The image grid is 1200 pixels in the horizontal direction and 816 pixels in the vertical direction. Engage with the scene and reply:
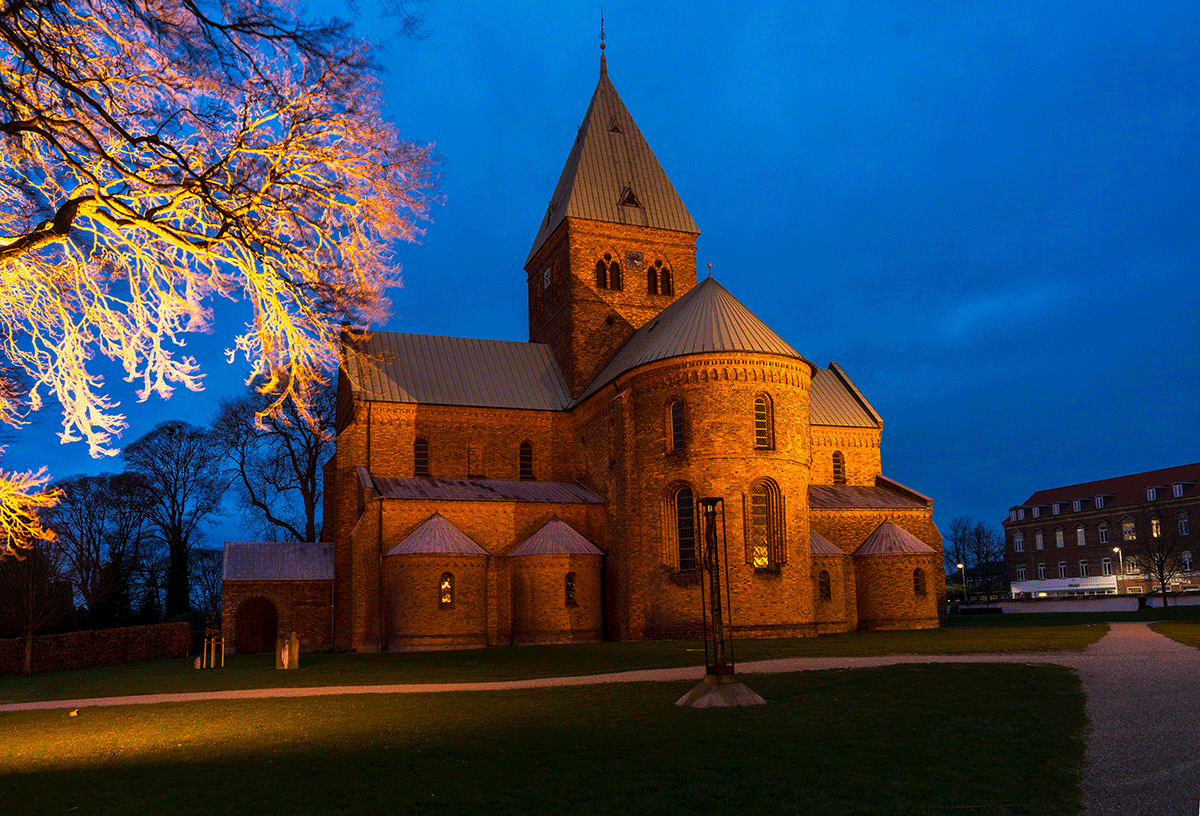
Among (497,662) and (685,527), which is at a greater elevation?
(685,527)

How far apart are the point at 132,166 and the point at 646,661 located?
16.2m

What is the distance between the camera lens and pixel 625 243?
135ft

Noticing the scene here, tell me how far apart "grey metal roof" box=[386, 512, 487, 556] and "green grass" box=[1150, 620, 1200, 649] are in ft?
70.8

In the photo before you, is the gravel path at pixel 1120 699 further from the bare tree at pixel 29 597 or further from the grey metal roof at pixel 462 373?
the grey metal roof at pixel 462 373

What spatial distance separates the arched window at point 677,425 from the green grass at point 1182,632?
15.4 m

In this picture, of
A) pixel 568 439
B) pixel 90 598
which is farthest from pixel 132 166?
pixel 90 598

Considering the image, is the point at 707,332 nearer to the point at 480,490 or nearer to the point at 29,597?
the point at 480,490

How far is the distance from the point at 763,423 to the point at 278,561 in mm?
20366

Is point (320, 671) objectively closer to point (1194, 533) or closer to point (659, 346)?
point (659, 346)

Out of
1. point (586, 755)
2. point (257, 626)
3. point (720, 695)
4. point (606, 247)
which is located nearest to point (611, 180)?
point (606, 247)

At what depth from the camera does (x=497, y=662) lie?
23859 millimetres

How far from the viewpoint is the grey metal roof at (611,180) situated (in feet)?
134

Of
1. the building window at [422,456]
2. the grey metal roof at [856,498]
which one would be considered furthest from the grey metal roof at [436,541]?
the grey metal roof at [856,498]

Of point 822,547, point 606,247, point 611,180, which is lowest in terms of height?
point 822,547
